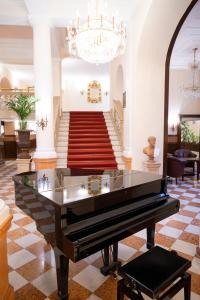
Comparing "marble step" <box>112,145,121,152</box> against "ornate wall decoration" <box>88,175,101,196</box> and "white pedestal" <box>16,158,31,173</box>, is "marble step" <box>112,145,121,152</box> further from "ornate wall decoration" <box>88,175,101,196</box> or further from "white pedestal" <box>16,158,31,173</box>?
"ornate wall decoration" <box>88,175,101,196</box>

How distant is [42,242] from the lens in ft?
10.3

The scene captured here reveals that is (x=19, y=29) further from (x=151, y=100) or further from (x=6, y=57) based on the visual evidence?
(x=151, y=100)

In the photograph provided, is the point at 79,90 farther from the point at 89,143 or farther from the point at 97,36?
the point at 97,36

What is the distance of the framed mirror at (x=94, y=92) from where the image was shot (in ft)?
Result: 48.5

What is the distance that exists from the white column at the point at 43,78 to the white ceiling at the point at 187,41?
335 centimetres

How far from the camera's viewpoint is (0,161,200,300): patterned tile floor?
219 cm

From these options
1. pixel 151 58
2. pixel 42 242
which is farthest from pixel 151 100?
pixel 42 242

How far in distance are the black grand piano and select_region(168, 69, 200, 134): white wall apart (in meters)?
7.95

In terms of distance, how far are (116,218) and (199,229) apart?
2119 mm

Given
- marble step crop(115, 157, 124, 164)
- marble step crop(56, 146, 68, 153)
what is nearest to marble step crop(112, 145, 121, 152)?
marble step crop(115, 157, 124, 164)

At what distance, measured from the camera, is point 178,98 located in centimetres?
999

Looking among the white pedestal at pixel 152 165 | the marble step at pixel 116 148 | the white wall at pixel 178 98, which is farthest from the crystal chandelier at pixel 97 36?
the white wall at pixel 178 98

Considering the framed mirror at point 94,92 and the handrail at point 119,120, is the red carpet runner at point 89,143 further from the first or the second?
the framed mirror at point 94,92

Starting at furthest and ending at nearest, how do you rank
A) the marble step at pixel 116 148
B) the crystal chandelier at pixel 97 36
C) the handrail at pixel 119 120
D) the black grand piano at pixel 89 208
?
the marble step at pixel 116 148
the handrail at pixel 119 120
the crystal chandelier at pixel 97 36
the black grand piano at pixel 89 208
